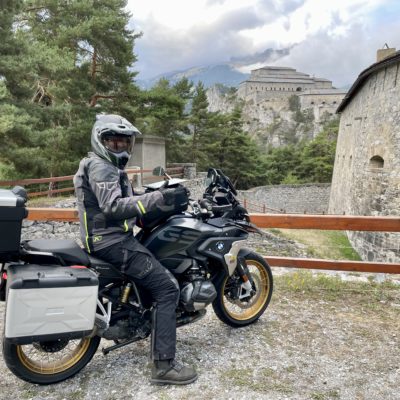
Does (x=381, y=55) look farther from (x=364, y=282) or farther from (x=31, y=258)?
(x=31, y=258)

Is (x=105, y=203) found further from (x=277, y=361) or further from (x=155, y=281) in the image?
(x=277, y=361)

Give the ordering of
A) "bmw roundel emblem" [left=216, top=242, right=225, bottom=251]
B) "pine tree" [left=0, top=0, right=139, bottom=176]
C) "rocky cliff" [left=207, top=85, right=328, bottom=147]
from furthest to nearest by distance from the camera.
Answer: "rocky cliff" [left=207, top=85, right=328, bottom=147]
"pine tree" [left=0, top=0, right=139, bottom=176]
"bmw roundel emblem" [left=216, top=242, right=225, bottom=251]

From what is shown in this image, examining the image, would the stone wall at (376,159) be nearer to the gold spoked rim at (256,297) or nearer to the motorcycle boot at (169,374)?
the gold spoked rim at (256,297)

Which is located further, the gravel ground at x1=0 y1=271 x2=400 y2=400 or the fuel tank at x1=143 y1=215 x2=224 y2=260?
the fuel tank at x1=143 y1=215 x2=224 y2=260

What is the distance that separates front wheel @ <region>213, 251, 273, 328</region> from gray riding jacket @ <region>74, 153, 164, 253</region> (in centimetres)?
120

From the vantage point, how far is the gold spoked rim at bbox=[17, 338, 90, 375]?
2.69 meters

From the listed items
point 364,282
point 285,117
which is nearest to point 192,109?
point 364,282

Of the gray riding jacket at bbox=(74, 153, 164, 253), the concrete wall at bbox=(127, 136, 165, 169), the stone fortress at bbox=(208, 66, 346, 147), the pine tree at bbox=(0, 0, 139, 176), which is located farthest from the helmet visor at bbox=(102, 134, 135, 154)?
the stone fortress at bbox=(208, 66, 346, 147)

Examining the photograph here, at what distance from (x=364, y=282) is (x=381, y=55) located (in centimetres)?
2304

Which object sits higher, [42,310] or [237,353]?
[42,310]

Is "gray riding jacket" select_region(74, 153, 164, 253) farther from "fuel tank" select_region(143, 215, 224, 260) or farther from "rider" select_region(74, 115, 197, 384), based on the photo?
"fuel tank" select_region(143, 215, 224, 260)

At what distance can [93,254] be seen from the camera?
2.71 meters

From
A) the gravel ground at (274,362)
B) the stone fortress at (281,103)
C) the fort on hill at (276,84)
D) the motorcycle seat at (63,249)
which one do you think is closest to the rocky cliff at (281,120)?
the stone fortress at (281,103)

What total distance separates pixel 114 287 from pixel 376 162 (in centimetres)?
1969
